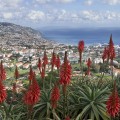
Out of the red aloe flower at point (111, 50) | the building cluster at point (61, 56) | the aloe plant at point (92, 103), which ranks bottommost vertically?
the building cluster at point (61, 56)

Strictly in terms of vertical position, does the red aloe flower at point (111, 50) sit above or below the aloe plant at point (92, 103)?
above

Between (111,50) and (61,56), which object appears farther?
(61,56)

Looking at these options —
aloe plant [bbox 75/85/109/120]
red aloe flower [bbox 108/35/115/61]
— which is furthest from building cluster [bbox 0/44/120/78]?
red aloe flower [bbox 108/35/115/61]

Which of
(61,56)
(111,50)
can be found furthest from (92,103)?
(61,56)

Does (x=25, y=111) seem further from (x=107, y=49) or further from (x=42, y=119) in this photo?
(x=107, y=49)

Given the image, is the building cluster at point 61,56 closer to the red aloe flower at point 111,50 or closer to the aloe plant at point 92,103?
the aloe plant at point 92,103

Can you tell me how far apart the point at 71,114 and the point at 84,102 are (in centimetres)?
73

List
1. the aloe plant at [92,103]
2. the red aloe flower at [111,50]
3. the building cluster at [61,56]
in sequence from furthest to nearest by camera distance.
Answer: the building cluster at [61,56] < the aloe plant at [92,103] < the red aloe flower at [111,50]

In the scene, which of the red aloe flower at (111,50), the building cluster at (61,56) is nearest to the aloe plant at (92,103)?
the red aloe flower at (111,50)

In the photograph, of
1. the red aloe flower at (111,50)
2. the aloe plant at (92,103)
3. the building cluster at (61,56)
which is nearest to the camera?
the red aloe flower at (111,50)

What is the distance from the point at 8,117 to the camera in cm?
1376

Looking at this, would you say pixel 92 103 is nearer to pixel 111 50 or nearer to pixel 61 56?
pixel 111 50

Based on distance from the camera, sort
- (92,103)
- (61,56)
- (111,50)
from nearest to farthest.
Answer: (111,50) → (92,103) → (61,56)

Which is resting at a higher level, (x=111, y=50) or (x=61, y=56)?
(x=111, y=50)
